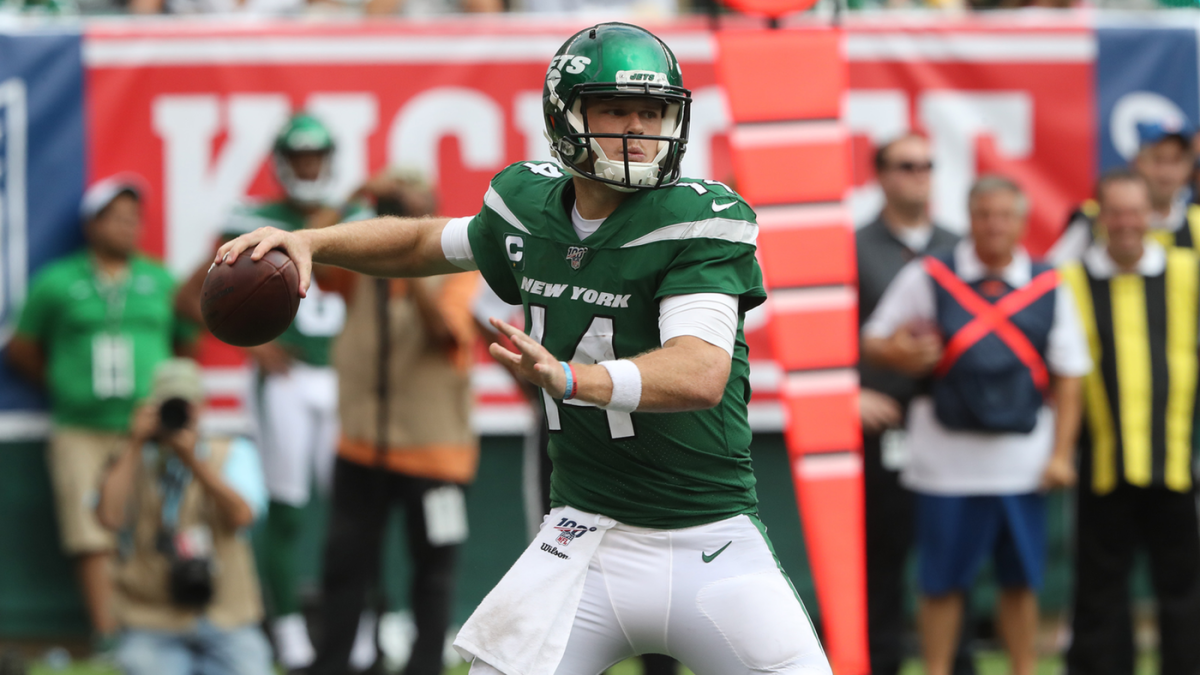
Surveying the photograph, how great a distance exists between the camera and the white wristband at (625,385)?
2.63 m

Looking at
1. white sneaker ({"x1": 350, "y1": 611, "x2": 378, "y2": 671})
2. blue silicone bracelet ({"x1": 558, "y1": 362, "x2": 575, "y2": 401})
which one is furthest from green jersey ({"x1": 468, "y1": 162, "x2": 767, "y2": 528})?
white sneaker ({"x1": 350, "y1": 611, "x2": 378, "y2": 671})

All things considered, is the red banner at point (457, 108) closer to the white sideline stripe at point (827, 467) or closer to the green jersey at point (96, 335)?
the green jersey at point (96, 335)

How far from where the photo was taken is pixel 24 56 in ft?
21.6

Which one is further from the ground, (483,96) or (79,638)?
(483,96)

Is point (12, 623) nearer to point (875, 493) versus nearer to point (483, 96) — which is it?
point (483, 96)

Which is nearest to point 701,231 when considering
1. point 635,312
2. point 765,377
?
point 635,312

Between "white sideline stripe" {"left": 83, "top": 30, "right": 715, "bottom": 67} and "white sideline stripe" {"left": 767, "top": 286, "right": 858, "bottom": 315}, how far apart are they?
6.16ft

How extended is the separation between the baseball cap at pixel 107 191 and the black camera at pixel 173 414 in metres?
1.68

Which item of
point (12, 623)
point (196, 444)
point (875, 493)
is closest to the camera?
point (196, 444)

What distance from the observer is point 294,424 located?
6.10 m

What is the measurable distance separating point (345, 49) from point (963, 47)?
2870mm

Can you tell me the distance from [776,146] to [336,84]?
8.01 ft

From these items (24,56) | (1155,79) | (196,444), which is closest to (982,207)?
(1155,79)

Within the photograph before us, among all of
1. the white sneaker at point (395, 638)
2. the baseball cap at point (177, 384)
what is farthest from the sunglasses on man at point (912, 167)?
the baseball cap at point (177, 384)
